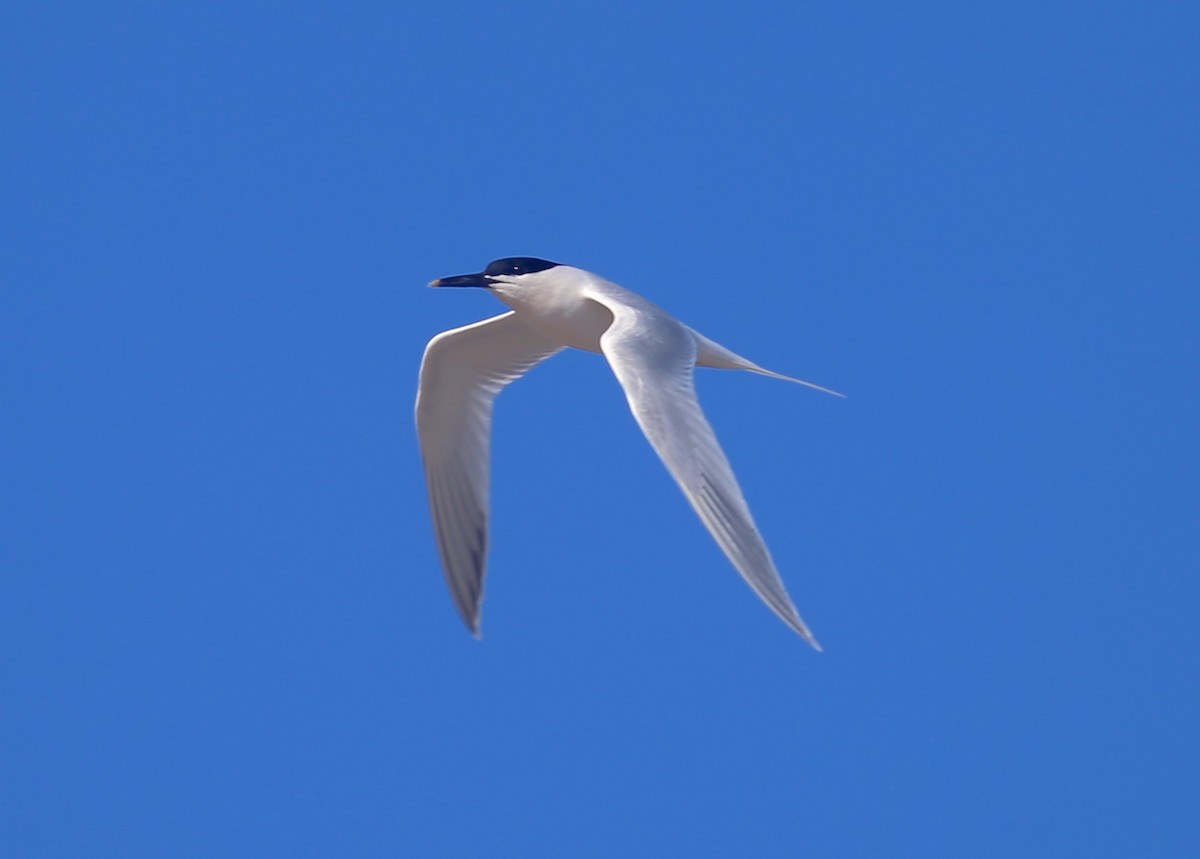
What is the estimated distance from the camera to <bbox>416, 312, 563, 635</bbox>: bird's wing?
8.95 metres

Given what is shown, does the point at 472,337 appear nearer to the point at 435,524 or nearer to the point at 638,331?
the point at 435,524

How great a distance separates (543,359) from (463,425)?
2.16ft

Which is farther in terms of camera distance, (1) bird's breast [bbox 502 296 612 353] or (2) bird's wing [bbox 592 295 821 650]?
(1) bird's breast [bbox 502 296 612 353]

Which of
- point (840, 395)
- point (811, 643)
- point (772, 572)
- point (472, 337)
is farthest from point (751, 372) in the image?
point (811, 643)

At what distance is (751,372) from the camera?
8133mm

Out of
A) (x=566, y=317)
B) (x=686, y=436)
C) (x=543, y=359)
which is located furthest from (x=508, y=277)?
(x=686, y=436)

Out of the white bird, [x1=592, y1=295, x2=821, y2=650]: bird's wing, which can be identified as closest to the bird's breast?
the white bird

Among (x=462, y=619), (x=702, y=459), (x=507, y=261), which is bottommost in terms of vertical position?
(x=462, y=619)

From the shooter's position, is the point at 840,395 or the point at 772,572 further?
the point at 840,395

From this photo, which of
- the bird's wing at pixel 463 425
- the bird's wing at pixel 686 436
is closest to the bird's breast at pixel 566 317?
the bird's wing at pixel 463 425

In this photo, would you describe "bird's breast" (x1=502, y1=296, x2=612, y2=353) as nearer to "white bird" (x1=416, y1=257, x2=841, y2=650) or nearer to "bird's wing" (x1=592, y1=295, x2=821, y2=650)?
"white bird" (x1=416, y1=257, x2=841, y2=650)

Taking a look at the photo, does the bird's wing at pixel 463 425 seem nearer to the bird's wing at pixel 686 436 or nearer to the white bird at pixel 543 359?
the white bird at pixel 543 359

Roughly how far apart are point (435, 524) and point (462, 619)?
1.98 ft

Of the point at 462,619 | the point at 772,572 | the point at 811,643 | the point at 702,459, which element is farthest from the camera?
the point at 462,619
